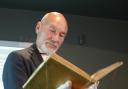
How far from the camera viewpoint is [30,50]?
5.16 ft

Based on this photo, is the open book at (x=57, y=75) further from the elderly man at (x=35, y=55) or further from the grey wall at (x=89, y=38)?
the grey wall at (x=89, y=38)

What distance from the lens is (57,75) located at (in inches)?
46.9

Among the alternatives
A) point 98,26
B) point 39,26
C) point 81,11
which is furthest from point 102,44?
point 39,26

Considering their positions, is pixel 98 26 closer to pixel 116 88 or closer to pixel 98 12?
pixel 98 12

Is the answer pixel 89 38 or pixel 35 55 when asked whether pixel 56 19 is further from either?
pixel 89 38

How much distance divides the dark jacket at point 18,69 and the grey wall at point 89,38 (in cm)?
172

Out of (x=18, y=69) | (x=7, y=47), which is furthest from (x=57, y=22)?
(x=7, y=47)

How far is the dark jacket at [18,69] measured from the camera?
4.64 ft

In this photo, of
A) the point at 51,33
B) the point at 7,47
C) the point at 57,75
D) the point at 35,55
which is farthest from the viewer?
the point at 7,47

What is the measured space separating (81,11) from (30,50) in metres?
1.78

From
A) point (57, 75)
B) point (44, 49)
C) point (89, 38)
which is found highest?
point (57, 75)

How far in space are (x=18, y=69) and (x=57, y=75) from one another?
300 mm

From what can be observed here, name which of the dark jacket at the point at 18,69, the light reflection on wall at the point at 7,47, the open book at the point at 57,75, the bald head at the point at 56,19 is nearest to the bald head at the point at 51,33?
the bald head at the point at 56,19

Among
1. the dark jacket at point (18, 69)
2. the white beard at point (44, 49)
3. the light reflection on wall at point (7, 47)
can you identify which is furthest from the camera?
the light reflection on wall at point (7, 47)
